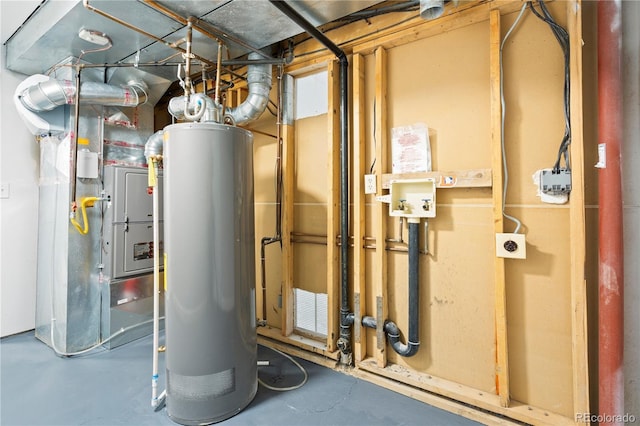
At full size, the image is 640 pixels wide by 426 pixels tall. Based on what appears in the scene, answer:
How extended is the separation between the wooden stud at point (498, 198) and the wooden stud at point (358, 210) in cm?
85

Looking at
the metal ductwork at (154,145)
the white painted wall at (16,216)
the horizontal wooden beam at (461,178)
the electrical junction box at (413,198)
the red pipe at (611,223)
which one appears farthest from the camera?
the white painted wall at (16,216)

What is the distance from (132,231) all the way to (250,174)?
1615mm

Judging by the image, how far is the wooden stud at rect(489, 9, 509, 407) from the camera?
5.42 ft

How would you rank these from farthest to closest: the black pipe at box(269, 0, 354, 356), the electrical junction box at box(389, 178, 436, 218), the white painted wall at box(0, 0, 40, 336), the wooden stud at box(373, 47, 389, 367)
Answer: the white painted wall at box(0, 0, 40, 336)
the black pipe at box(269, 0, 354, 356)
the wooden stud at box(373, 47, 389, 367)
the electrical junction box at box(389, 178, 436, 218)

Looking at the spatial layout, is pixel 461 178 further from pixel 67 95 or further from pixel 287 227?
pixel 67 95

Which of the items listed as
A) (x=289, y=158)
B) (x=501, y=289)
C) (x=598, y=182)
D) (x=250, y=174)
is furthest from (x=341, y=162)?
(x=598, y=182)

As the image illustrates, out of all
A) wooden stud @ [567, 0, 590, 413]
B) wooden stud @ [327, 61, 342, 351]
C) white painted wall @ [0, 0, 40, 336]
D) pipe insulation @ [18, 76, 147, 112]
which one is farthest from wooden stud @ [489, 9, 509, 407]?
white painted wall @ [0, 0, 40, 336]

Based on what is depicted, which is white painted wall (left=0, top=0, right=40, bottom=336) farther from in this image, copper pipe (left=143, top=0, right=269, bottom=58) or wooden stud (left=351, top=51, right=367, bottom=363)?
wooden stud (left=351, top=51, right=367, bottom=363)

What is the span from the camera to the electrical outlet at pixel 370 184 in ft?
6.86

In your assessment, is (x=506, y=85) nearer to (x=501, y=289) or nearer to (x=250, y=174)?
(x=501, y=289)

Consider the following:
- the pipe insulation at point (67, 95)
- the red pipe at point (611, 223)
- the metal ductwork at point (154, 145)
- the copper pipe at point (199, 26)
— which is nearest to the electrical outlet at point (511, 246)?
the red pipe at point (611, 223)

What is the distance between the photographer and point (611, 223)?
138cm

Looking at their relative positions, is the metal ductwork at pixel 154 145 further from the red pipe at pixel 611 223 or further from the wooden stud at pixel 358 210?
the red pipe at pixel 611 223

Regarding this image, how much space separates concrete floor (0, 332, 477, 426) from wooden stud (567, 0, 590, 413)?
65 centimetres
